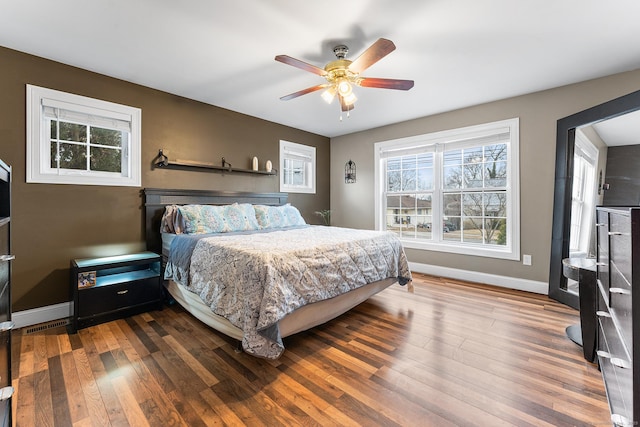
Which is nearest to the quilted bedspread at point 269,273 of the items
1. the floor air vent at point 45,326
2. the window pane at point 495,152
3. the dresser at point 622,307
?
the floor air vent at point 45,326

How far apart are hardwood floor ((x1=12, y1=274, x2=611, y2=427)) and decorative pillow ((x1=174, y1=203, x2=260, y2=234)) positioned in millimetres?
975

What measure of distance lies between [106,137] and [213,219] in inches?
57.6

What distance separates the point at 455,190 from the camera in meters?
4.17

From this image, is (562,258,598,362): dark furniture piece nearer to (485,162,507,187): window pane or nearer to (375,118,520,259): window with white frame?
(375,118,520,259): window with white frame

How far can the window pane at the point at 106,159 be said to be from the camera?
3.02 m

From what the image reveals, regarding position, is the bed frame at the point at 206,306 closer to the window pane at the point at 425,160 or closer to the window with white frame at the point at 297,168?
the window with white frame at the point at 297,168

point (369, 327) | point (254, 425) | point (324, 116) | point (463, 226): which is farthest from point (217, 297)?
point (463, 226)

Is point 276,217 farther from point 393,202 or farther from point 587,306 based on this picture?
point 587,306

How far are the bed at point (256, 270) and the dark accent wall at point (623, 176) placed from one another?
1.98m

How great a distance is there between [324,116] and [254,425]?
3925 millimetres

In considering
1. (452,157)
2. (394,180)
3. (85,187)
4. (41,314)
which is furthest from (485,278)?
(41,314)

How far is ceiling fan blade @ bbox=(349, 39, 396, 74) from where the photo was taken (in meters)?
1.87

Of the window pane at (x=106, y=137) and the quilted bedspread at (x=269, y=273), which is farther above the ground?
the window pane at (x=106, y=137)

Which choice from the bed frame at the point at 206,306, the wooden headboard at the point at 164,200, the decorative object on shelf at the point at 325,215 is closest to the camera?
the bed frame at the point at 206,306
